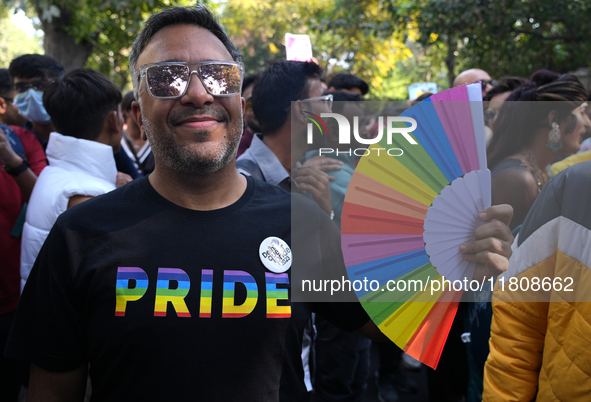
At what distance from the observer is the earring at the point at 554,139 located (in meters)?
2.14

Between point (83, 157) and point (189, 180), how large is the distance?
95 cm

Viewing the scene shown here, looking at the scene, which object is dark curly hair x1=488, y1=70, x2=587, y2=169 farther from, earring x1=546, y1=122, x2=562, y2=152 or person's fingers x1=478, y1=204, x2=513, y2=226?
person's fingers x1=478, y1=204, x2=513, y2=226

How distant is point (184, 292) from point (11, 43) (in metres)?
43.8

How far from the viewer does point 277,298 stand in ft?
4.36

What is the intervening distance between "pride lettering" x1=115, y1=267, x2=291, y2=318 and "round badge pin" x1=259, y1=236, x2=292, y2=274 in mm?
45

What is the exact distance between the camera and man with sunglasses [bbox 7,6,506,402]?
1.24 metres

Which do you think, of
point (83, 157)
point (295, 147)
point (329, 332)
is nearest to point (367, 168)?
point (295, 147)

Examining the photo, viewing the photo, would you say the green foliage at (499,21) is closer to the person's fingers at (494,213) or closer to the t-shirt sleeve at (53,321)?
the person's fingers at (494,213)

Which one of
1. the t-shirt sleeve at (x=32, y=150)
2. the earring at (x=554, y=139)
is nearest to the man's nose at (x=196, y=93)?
the earring at (x=554, y=139)

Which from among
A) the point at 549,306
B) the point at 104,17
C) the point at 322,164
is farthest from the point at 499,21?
the point at 549,306

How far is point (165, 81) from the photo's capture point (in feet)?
4.49

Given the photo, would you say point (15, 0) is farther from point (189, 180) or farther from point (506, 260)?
point (506, 260)

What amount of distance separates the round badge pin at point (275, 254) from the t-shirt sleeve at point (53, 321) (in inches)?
20.4

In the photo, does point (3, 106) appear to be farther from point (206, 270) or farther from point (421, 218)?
point (421, 218)
